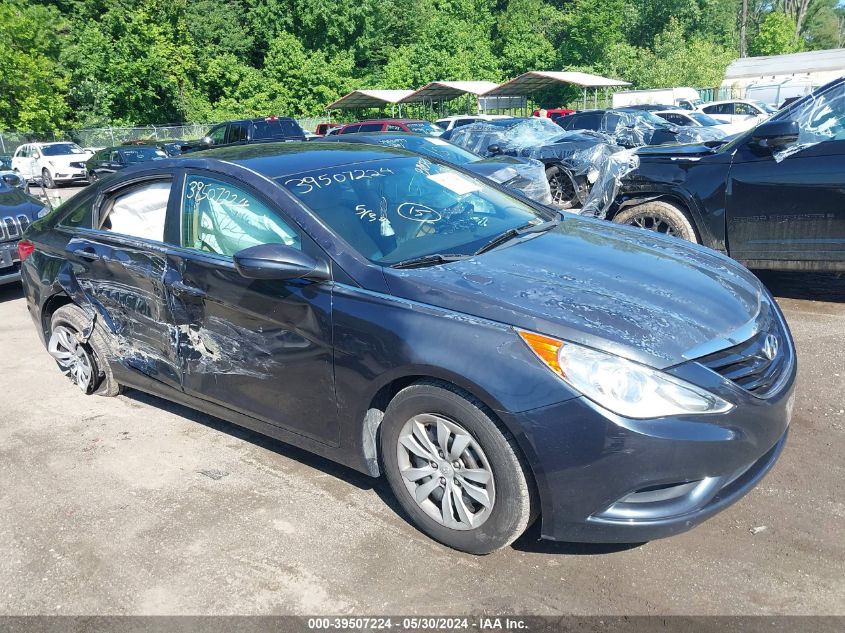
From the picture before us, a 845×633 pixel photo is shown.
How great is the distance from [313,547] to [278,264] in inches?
48.9

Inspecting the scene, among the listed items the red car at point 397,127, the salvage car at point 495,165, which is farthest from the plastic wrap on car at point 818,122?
the red car at point 397,127

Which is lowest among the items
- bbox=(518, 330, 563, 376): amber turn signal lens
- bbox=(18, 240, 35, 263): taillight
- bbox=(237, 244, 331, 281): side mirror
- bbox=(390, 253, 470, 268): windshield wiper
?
bbox=(518, 330, 563, 376): amber turn signal lens

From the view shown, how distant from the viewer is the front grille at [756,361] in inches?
107

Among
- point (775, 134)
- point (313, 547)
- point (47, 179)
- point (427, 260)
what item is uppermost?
point (775, 134)

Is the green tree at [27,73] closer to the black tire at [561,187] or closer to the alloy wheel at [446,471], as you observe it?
the black tire at [561,187]

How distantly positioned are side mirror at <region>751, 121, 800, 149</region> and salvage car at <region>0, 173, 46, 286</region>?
279 inches

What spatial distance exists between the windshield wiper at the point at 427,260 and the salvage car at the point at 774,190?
146 inches

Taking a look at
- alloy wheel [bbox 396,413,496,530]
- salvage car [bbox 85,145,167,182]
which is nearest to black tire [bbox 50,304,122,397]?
alloy wheel [bbox 396,413,496,530]

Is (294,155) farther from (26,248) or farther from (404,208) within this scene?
(26,248)

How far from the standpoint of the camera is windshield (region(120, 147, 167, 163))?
69.5 feet

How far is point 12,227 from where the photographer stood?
785 centimetres

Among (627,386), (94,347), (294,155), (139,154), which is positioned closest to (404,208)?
(294,155)

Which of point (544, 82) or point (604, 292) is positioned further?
point (544, 82)

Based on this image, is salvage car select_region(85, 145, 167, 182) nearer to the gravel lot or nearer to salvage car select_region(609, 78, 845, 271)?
salvage car select_region(609, 78, 845, 271)
